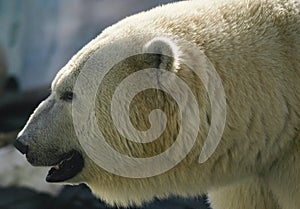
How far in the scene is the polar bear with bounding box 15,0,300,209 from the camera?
3.02 m

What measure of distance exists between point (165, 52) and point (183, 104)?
0.77ft

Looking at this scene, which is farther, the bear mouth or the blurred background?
the blurred background

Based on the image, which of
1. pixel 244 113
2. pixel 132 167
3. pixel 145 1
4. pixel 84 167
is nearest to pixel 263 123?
pixel 244 113

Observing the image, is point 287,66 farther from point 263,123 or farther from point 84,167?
point 84,167

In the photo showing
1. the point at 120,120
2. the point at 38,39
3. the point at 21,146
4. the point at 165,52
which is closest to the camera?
the point at 165,52

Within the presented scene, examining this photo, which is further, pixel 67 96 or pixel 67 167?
pixel 67 167

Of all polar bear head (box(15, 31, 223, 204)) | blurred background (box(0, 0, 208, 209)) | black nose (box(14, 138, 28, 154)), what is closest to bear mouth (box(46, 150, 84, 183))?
polar bear head (box(15, 31, 223, 204))

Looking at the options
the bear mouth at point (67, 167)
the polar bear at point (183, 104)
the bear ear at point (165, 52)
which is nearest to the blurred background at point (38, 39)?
the bear mouth at point (67, 167)

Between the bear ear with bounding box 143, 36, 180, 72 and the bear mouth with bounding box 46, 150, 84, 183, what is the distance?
0.61 metres

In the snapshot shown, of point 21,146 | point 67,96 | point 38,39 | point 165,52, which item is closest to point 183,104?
point 165,52

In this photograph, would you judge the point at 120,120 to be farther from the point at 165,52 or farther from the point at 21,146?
the point at 21,146

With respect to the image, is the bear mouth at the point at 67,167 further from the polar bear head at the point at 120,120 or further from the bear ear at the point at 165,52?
the bear ear at the point at 165,52

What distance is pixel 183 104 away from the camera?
9.84 ft

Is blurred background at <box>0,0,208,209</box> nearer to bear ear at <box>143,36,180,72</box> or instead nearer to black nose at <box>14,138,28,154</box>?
black nose at <box>14,138,28,154</box>
